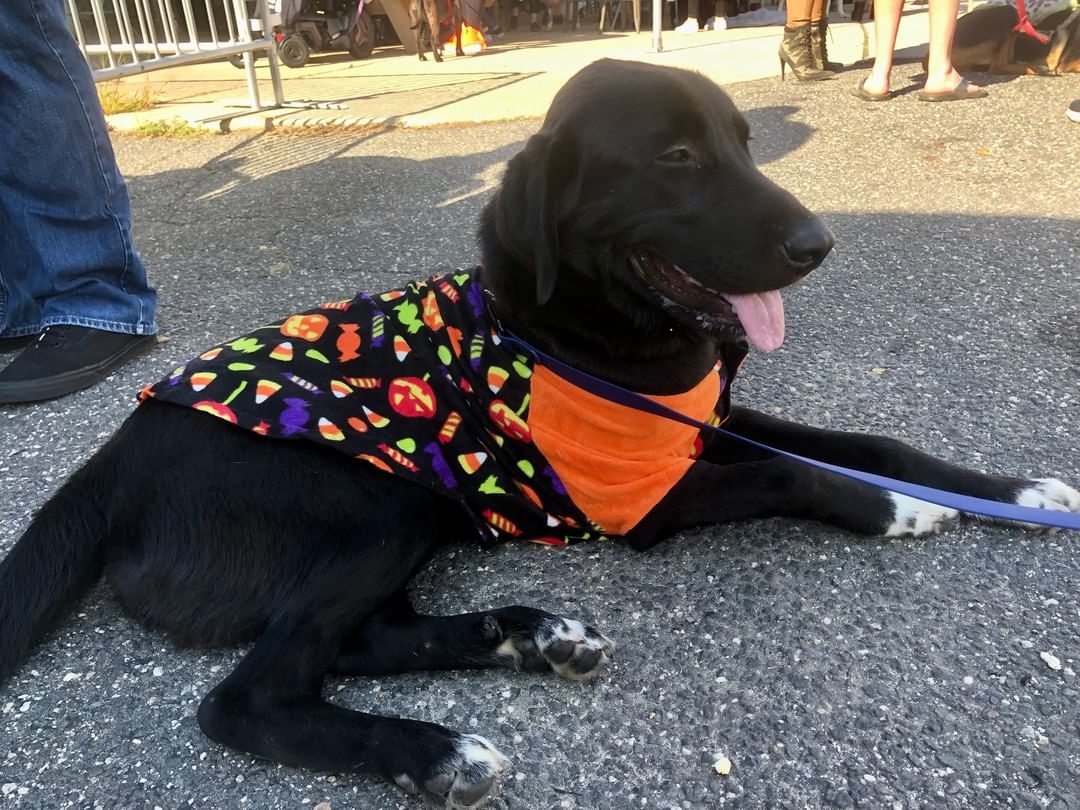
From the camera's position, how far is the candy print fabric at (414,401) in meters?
1.77

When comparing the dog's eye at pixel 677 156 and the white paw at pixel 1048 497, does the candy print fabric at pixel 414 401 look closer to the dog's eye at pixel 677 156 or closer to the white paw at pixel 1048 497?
the dog's eye at pixel 677 156

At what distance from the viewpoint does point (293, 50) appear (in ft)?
33.0

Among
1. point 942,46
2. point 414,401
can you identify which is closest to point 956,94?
point 942,46

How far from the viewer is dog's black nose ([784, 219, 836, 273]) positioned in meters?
1.69

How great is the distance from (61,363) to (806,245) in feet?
8.55

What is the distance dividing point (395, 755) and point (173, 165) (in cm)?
546

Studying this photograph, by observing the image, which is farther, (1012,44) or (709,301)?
(1012,44)

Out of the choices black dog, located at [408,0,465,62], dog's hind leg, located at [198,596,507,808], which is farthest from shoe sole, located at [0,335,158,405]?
black dog, located at [408,0,465,62]

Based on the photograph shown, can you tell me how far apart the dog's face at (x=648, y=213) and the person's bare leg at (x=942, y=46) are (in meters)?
4.08

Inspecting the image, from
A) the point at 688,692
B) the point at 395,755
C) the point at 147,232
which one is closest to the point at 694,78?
the point at 688,692

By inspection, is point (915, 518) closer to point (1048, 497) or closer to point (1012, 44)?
point (1048, 497)

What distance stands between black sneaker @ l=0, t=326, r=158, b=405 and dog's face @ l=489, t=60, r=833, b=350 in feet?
6.28

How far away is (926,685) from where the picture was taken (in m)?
1.53

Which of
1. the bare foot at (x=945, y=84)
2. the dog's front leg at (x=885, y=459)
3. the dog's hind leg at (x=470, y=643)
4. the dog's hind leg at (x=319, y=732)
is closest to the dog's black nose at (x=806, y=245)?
the dog's front leg at (x=885, y=459)
